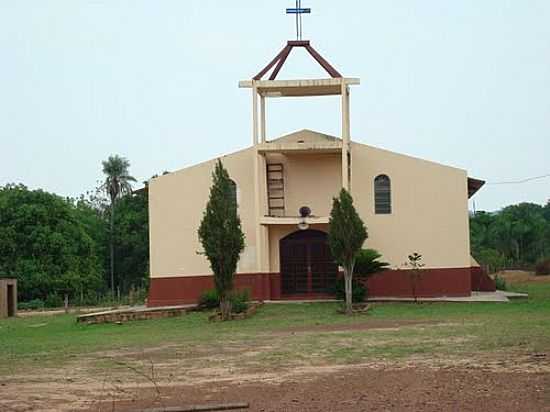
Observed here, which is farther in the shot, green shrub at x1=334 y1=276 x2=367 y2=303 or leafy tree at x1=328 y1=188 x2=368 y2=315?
green shrub at x1=334 y1=276 x2=367 y2=303

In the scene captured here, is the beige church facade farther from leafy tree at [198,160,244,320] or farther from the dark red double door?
leafy tree at [198,160,244,320]

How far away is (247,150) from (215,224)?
28.3 ft

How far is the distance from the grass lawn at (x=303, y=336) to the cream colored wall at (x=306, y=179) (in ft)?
19.4

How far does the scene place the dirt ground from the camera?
493 inches

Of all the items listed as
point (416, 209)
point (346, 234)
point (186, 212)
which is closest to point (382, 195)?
point (416, 209)

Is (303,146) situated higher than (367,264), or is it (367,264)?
(303,146)

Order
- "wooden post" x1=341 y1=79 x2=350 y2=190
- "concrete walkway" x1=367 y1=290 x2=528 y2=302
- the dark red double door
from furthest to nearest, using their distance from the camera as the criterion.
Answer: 1. the dark red double door
2. "wooden post" x1=341 y1=79 x2=350 y2=190
3. "concrete walkway" x1=367 y1=290 x2=528 y2=302

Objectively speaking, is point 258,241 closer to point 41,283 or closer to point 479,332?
point 479,332

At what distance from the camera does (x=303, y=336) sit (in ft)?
76.1

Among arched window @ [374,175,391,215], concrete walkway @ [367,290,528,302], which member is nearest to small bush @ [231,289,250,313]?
concrete walkway @ [367,290,528,302]

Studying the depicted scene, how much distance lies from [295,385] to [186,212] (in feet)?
85.7

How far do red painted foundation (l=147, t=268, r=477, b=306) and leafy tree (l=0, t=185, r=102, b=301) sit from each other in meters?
21.2

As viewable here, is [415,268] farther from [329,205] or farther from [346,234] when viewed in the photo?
[346,234]

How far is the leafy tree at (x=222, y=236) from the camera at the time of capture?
31.6 meters
